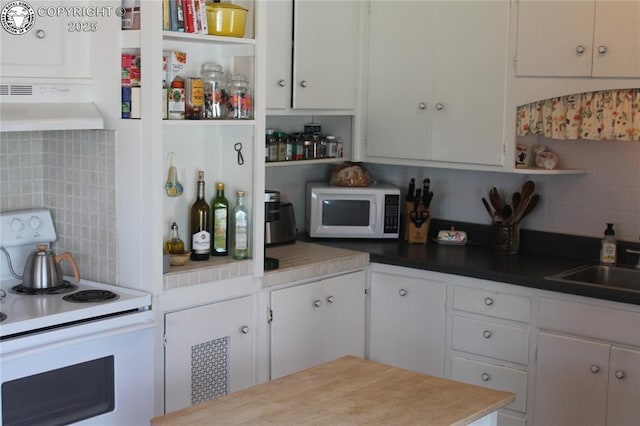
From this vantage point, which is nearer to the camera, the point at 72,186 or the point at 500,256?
the point at 72,186

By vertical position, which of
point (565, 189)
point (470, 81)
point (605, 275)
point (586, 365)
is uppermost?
point (470, 81)

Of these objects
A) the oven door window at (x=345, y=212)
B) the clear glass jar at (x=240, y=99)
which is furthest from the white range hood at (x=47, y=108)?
the oven door window at (x=345, y=212)

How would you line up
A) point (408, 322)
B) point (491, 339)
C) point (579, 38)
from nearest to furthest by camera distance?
point (579, 38) < point (491, 339) < point (408, 322)

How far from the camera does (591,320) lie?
3.58m

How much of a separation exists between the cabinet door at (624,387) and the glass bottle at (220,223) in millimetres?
1606

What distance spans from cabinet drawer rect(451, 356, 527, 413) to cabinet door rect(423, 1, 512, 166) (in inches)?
36.6

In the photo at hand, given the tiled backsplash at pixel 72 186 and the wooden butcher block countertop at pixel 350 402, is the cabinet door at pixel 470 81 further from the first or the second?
the wooden butcher block countertop at pixel 350 402

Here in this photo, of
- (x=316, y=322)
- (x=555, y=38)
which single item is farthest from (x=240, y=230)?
(x=555, y=38)

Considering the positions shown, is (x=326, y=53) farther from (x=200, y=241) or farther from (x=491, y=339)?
(x=491, y=339)

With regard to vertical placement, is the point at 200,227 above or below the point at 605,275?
above

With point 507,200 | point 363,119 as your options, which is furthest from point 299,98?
point 507,200

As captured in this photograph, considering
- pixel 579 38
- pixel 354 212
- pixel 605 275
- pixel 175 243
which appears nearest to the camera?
pixel 175 243

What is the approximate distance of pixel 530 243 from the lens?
14.4 ft

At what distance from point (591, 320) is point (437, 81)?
138 cm
